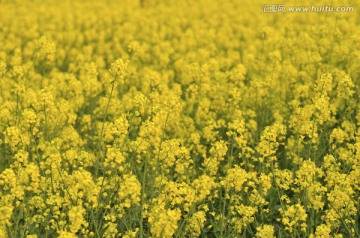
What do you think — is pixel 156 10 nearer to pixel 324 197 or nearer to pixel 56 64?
pixel 56 64

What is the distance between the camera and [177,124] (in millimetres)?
7277

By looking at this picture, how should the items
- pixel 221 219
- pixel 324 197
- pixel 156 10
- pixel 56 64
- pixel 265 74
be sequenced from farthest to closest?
pixel 156 10 < pixel 56 64 < pixel 265 74 < pixel 324 197 < pixel 221 219

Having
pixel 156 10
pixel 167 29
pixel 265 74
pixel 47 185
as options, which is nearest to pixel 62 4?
pixel 156 10

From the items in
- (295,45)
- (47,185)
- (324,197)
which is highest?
(295,45)

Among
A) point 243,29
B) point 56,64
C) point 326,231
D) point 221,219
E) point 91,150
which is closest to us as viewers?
point 326,231

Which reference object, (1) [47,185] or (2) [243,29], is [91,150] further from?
(2) [243,29]

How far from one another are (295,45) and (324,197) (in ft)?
12.3

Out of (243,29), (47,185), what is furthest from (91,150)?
(243,29)

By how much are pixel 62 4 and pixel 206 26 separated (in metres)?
4.63

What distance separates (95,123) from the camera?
816 cm

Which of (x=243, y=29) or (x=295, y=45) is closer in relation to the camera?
(x=295, y=45)

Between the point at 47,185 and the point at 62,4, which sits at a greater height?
the point at 62,4

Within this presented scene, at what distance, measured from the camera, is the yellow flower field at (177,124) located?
17.7 ft

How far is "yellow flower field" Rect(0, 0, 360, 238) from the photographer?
17.7 feet
